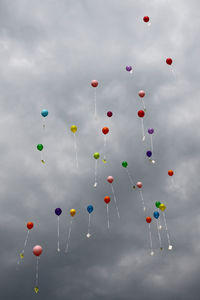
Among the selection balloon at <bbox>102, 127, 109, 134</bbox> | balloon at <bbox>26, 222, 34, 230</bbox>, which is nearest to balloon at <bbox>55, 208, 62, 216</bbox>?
balloon at <bbox>26, 222, 34, 230</bbox>

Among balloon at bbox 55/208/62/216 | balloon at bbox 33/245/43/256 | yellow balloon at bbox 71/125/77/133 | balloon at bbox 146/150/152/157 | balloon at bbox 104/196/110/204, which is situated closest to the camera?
balloon at bbox 33/245/43/256

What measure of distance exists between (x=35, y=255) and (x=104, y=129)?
357 inches

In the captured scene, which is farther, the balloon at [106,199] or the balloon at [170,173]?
the balloon at [170,173]

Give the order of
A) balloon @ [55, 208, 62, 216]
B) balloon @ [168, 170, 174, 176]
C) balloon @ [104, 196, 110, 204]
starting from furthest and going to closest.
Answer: balloon @ [168, 170, 174, 176], balloon @ [104, 196, 110, 204], balloon @ [55, 208, 62, 216]

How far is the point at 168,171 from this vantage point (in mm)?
25312

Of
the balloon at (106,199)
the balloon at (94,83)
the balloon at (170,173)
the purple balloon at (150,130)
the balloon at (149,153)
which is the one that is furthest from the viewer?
the purple balloon at (150,130)

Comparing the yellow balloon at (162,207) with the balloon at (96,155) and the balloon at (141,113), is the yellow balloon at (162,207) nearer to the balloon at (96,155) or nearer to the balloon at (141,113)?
the balloon at (96,155)

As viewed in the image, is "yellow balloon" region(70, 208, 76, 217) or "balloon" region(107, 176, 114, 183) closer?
"yellow balloon" region(70, 208, 76, 217)

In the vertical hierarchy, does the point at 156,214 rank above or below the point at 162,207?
below

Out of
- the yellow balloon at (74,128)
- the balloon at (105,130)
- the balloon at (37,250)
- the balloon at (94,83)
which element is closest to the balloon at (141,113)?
the balloon at (105,130)

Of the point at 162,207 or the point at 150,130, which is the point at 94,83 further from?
the point at 162,207

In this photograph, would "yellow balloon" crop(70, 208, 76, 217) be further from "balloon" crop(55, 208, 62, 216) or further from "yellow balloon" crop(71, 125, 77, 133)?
"yellow balloon" crop(71, 125, 77, 133)

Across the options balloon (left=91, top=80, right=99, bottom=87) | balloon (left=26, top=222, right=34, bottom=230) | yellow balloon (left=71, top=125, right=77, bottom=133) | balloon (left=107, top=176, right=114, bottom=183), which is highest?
balloon (left=91, top=80, right=99, bottom=87)

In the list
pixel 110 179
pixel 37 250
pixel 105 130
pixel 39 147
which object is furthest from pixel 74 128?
pixel 37 250
